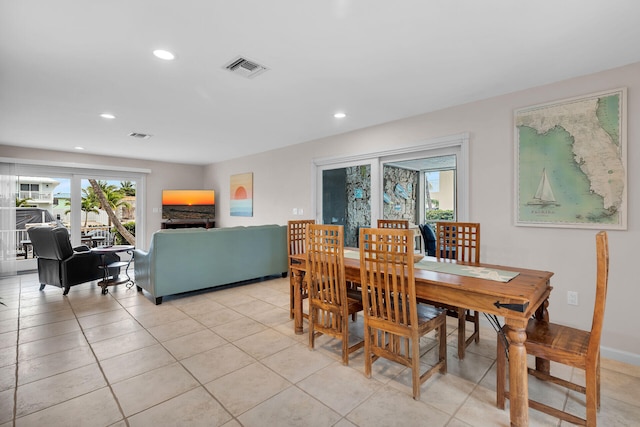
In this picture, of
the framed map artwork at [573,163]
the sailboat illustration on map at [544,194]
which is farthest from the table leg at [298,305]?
the sailboat illustration on map at [544,194]

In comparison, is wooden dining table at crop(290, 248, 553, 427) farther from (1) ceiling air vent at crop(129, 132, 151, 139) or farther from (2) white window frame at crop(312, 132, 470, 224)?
(1) ceiling air vent at crop(129, 132, 151, 139)

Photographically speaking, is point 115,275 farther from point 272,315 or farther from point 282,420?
point 282,420

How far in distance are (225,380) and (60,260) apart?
3543 millimetres

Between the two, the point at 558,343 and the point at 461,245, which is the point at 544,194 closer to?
the point at 461,245

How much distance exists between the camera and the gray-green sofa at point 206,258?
3.78m

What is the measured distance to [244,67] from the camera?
2.50 m

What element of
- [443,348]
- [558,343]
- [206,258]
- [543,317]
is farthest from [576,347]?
[206,258]

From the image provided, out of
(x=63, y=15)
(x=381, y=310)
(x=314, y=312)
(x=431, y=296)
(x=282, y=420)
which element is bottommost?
(x=282, y=420)

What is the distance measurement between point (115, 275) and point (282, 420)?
4.06 m

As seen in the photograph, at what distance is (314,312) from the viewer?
258 centimetres

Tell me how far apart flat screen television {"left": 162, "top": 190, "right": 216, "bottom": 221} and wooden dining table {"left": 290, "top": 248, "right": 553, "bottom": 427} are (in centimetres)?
602

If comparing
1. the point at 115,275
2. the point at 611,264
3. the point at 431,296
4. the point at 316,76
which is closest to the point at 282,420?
the point at 431,296

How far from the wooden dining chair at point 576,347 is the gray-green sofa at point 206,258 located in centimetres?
348

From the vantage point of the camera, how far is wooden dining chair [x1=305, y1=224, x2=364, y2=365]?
92.0 inches
